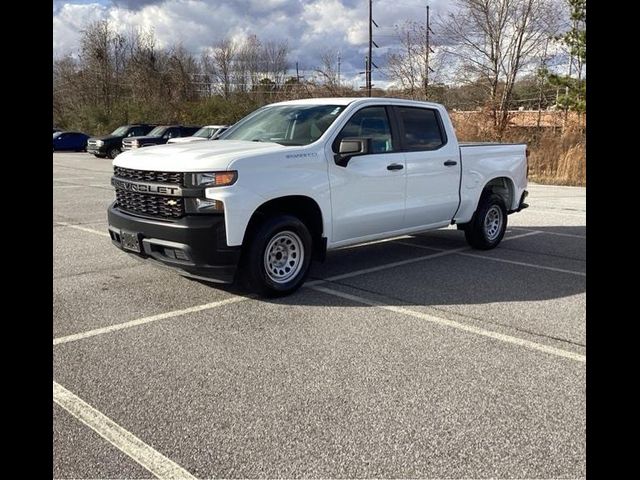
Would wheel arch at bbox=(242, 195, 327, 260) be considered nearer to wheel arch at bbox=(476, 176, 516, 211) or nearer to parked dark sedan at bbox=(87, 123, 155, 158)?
wheel arch at bbox=(476, 176, 516, 211)

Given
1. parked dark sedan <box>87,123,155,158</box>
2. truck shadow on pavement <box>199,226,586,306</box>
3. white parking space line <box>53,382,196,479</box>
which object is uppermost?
parked dark sedan <box>87,123,155,158</box>

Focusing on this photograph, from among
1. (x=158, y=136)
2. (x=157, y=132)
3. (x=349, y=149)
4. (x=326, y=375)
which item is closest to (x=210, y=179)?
(x=349, y=149)

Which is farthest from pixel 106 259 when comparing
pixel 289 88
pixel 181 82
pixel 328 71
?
pixel 181 82

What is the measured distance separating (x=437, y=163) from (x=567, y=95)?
19.0 metres

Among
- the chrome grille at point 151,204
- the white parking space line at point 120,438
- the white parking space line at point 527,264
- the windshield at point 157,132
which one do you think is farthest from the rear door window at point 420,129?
the windshield at point 157,132

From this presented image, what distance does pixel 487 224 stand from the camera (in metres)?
8.41

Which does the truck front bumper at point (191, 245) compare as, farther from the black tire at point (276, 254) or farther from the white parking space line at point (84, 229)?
the white parking space line at point (84, 229)

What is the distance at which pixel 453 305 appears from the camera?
573cm

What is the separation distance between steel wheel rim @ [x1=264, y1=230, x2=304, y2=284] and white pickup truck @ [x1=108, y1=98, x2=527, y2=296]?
1 cm

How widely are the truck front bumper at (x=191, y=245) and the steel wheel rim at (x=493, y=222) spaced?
14.1ft

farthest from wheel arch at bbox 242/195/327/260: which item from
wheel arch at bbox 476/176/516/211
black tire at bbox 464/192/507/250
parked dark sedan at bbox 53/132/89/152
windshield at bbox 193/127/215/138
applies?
parked dark sedan at bbox 53/132/89/152

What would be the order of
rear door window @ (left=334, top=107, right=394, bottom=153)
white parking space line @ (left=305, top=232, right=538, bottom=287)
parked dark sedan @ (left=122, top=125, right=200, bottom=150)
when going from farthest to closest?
1. parked dark sedan @ (left=122, top=125, right=200, bottom=150)
2. white parking space line @ (left=305, top=232, right=538, bottom=287)
3. rear door window @ (left=334, top=107, right=394, bottom=153)

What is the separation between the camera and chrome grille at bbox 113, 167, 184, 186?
540cm
